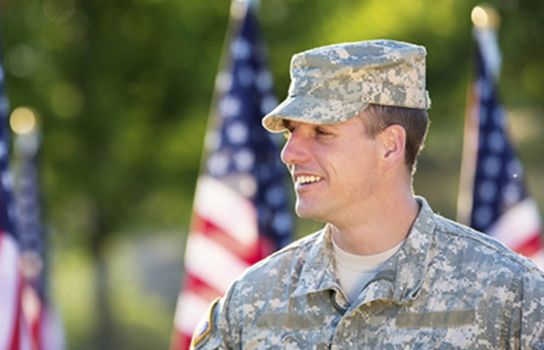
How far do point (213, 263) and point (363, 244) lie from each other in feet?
10.6

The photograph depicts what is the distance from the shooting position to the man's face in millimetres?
2949

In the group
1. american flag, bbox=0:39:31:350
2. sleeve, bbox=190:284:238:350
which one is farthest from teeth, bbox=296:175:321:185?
american flag, bbox=0:39:31:350

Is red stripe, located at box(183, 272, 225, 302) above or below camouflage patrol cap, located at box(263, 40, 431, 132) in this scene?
below

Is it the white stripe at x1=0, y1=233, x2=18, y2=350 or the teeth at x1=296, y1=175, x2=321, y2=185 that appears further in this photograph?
the white stripe at x1=0, y1=233, x2=18, y2=350

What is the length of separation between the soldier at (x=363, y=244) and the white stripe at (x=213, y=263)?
2963 millimetres

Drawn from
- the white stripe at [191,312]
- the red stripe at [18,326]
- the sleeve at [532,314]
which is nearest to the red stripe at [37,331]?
the white stripe at [191,312]

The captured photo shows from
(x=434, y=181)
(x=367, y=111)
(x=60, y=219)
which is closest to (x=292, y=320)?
(x=367, y=111)

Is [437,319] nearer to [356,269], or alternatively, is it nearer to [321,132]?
[356,269]

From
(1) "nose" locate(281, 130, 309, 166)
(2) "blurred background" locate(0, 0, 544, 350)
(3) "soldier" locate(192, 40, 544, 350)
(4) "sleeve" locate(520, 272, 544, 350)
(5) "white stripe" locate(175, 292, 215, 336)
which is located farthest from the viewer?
(2) "blurred background" locate(0, 0, 544, 350)

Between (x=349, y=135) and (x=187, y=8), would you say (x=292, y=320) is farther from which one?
(x=187, y=8)

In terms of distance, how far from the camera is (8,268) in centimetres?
500

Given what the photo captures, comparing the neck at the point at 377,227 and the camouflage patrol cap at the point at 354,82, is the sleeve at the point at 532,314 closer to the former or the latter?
the neck at the point at 377,227

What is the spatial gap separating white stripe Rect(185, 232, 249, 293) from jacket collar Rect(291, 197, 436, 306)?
302 cm

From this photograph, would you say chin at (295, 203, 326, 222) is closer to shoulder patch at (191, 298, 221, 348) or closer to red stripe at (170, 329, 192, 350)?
shoulder patch at (191, 298, 221, 348)
